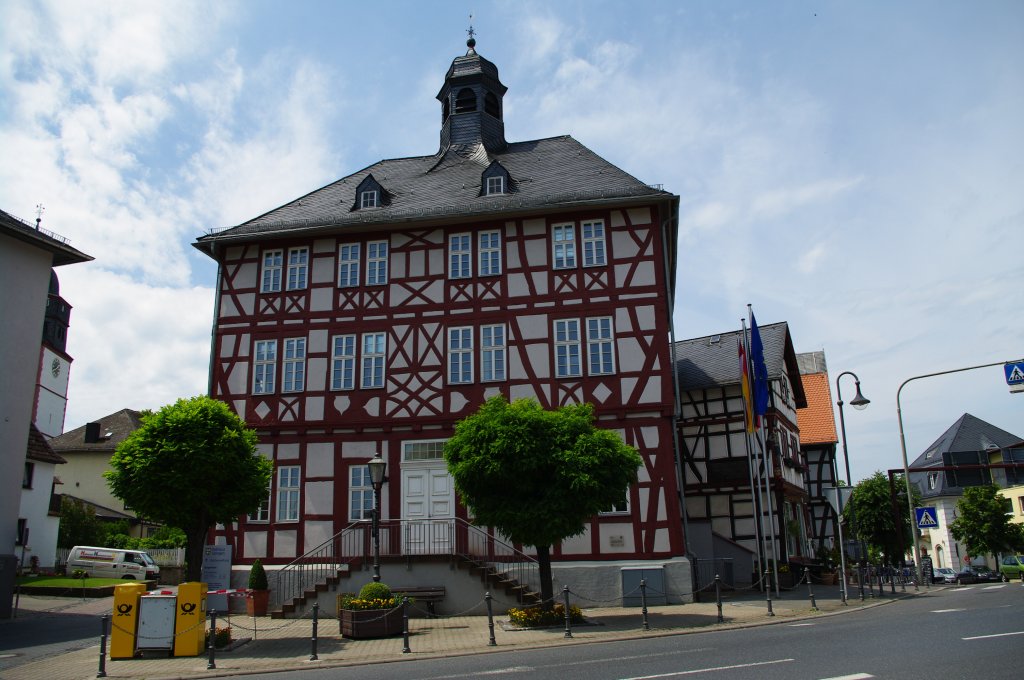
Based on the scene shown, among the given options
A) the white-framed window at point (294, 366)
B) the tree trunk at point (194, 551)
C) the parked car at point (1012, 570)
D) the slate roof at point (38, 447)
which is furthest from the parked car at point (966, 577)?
the slate roof at point (38, 447)

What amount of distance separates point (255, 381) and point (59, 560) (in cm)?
2592

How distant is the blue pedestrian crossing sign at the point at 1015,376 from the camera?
2125 centimetres

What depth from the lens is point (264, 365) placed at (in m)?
24.4

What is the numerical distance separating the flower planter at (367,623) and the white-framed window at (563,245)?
11236 mm

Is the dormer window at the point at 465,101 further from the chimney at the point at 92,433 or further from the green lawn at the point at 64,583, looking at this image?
the chimney at the point at 92,433

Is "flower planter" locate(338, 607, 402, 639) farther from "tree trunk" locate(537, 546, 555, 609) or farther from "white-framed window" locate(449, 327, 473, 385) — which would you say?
"white-framed window" locate(449, 327, 473, 385)

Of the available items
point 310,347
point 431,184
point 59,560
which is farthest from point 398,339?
point 59,560

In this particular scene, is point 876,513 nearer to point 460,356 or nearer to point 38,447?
point 460,356

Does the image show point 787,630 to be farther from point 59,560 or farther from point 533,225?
point 59,560

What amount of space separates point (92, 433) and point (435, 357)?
4345cm

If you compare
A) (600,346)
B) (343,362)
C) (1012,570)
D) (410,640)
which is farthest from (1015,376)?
(1012,570)

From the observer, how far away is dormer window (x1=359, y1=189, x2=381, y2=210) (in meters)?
25.9

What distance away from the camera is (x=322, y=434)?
76.5 feet

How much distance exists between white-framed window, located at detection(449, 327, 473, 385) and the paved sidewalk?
659 centimetres
